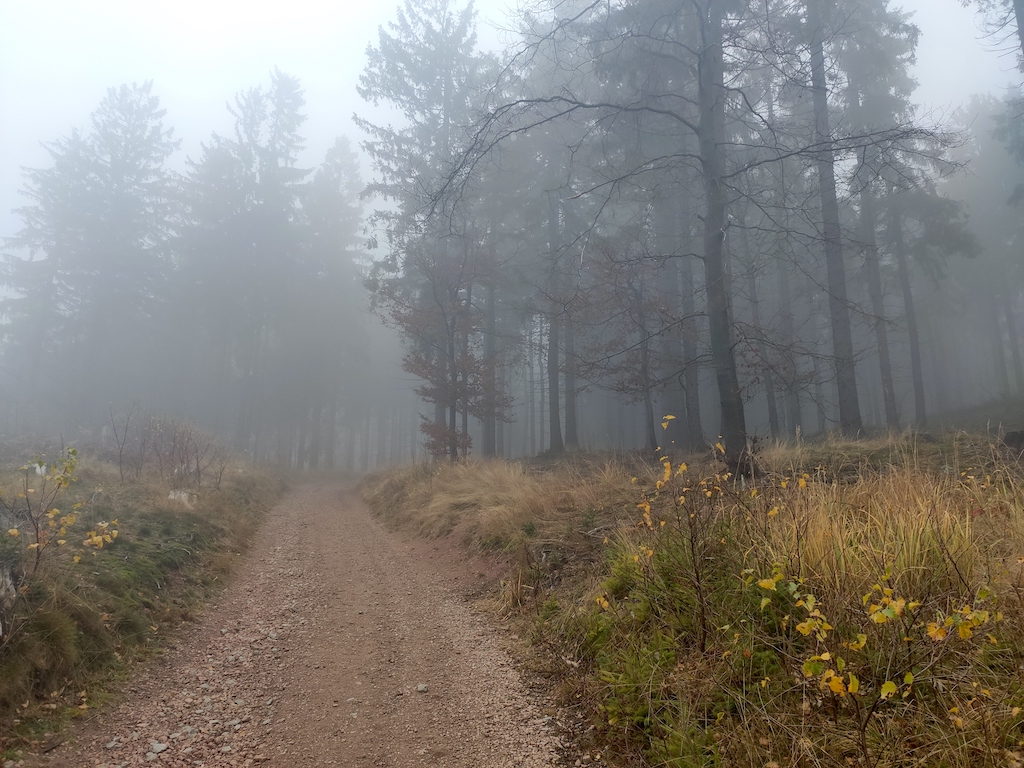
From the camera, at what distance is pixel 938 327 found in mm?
30125

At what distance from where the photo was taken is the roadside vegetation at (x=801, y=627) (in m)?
2.02

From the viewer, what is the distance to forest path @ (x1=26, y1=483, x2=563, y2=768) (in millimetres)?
2922

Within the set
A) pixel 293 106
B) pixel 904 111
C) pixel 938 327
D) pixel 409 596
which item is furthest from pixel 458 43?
pixel 938 327

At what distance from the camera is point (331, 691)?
142 inches

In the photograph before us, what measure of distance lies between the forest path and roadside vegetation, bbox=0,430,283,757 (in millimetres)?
251

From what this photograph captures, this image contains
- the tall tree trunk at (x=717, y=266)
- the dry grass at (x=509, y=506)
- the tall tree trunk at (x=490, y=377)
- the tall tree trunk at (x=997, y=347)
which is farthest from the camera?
the tall tree trunk at (x=997, y=347)

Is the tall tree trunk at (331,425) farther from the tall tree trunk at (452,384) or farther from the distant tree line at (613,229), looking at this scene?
the tall tree trunk at (452,384)

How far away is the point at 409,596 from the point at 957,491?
498 centimetres

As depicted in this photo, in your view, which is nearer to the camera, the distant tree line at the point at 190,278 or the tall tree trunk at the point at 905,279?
the tall tree trunk at the point at 905,279

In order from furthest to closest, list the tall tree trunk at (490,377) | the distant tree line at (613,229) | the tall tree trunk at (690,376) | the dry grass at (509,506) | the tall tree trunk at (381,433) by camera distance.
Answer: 1. the tall tree trunk at (381,433)
2. the tall tree trunk at (490,377)
3. the tall tree trunk at (690,376)
4. the distant tree line at (613,229)
5. the dry grass at (509,506)

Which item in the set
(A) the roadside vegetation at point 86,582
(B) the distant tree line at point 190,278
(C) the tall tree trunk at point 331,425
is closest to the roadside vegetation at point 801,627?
(A) the roadside vegetation at point 86,582

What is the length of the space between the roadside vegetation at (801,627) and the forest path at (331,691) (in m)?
0.50

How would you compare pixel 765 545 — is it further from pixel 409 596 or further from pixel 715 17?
pixel 715 17

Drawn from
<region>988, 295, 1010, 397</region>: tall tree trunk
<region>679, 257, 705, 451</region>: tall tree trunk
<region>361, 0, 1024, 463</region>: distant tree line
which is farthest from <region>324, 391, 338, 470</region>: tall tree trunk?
<region>988, 295, 1010, 397</region>: tall tree trunk
